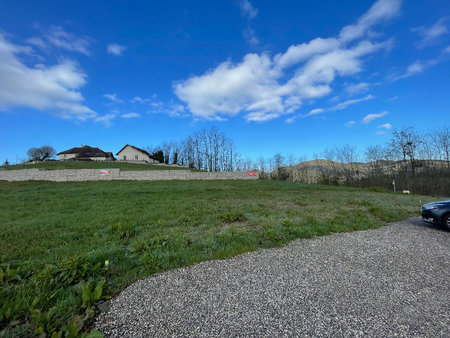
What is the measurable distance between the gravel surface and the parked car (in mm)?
2331

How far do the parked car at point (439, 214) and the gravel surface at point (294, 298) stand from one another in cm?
233

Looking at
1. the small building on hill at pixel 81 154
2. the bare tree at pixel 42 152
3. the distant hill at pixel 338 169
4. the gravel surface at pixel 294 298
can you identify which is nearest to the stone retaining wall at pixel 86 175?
the distant hill at pixel 338 169

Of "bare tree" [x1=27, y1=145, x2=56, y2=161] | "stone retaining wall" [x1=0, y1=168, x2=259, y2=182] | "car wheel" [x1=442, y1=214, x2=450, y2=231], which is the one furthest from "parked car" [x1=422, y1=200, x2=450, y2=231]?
"bare tree" [x1=27, y1=145, x2=56, y2=161]

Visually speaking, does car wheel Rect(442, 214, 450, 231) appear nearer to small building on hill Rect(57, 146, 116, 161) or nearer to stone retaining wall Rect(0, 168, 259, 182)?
stone retaining wall Rect(0, 168, 259, 182)

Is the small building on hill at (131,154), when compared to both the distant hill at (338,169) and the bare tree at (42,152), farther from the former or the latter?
the distant hill at (338,169)

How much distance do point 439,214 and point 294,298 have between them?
5977 mm

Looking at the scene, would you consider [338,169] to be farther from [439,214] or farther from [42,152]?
[42,152]

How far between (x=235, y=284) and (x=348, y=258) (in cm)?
226

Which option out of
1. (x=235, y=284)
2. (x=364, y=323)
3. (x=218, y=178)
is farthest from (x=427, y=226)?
(x=218, y=178)

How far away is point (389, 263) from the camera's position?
10.7 feet

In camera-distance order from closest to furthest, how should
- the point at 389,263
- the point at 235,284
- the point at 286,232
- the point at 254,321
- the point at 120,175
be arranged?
the point at 254,321 < the point at 235,284 < the point at 389,263 < the point at 286,232 < the point at 120,175

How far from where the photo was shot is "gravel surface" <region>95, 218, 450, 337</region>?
1.88 metres

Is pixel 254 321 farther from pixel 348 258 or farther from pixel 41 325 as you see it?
pixel 348 258

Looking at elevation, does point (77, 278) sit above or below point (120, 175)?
below
